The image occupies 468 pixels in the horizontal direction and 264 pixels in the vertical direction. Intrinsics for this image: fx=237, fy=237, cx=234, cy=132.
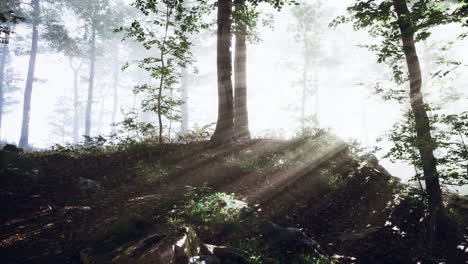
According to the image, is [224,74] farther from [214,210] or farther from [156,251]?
[156,251]

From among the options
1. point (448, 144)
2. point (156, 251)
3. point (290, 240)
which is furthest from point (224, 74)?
point (156, 251)

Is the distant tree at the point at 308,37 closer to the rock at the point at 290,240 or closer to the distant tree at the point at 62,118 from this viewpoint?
the rock at the point at 290,240

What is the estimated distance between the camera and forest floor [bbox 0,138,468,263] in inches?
165

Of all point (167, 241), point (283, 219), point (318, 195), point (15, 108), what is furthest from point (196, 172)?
point (15, 108)

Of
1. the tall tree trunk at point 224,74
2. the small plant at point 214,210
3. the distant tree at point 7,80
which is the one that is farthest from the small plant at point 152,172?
the distant tree at point 7,80

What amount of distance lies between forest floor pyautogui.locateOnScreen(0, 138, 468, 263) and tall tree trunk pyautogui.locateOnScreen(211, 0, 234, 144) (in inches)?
27.7

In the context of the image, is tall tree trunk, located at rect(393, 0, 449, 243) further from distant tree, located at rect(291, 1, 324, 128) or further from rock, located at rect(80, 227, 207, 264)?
distant tree, located at rect(291, 1, 324, 128)

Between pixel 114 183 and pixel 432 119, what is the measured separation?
315 inches

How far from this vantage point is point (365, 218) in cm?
563

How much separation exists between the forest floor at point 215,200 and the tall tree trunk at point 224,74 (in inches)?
27.7

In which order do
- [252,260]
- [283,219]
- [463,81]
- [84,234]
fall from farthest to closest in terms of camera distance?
1. [463,81]
2. [283,219]
3. [84,234]
4. [252,260]

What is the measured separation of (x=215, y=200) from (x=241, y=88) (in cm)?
683

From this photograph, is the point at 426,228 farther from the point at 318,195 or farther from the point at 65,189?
the point at 65,189

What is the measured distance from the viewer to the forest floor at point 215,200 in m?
4.18
